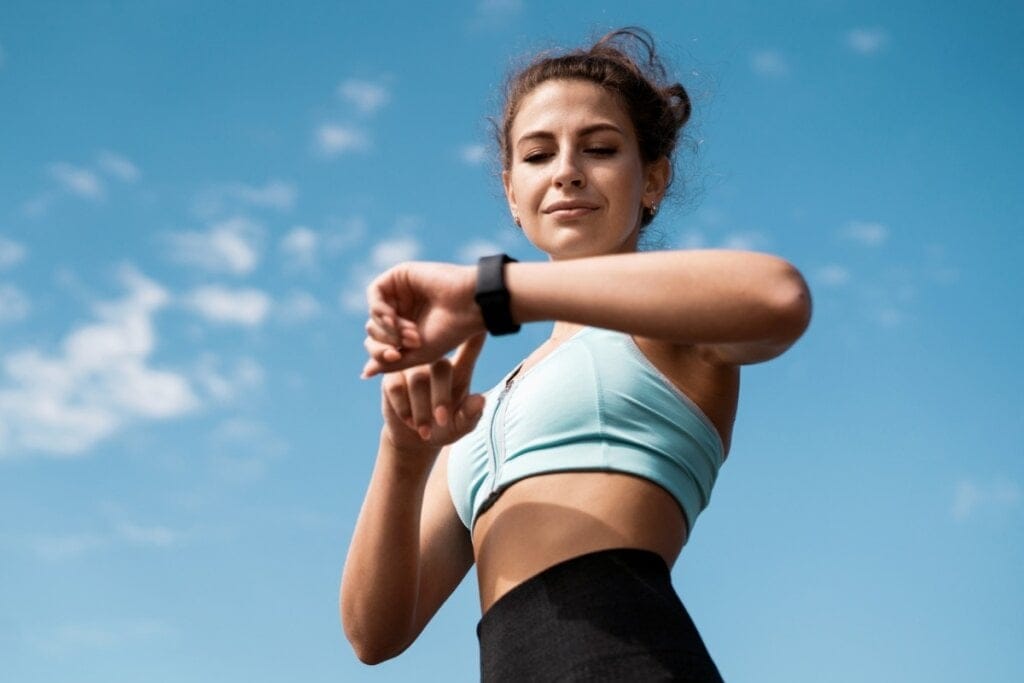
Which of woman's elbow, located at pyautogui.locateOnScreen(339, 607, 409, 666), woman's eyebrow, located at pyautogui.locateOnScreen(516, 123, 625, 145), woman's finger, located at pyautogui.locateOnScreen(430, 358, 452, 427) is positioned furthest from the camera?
woman's eyebrow, located at pyautogui.locateOnScreen(516, 123, 625, 145)

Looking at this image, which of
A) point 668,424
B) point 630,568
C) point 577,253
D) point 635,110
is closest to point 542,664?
point 630,568

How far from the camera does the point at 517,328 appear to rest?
2395mm

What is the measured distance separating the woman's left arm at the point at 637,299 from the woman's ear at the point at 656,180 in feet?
4.51

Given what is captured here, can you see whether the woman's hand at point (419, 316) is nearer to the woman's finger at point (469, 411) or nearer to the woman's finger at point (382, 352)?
the woman's finger at point (382, 352)

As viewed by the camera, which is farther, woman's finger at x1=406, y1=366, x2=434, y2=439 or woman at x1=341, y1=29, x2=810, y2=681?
woman's finger at x1=406, y1=366, x2=434, y2=439

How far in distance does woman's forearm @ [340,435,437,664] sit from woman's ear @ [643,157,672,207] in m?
1.32

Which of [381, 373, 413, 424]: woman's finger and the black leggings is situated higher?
[381, 373, 413, 424]: woman's finger

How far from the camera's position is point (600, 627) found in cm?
257

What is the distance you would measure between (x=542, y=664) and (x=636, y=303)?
0.91 meters

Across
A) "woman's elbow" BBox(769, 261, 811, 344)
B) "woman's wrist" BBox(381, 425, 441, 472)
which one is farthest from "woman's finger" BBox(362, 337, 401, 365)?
"woman's elbow" BBox(769, 261, 811, 344)

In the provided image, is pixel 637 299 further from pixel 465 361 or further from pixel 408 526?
pixel 408 526

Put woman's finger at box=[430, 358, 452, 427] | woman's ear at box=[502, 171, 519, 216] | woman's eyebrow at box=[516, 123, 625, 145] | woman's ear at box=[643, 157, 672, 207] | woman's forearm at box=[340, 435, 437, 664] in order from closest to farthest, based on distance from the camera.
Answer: woman's finger at box=[430, 358, 452, 427] < woman's forearm at box=[340, 435, 437, 664] < woman's eyebrow at box=[516, 123, 625, 145] < woman's ear at box=[643, 157, 672, 207] < woman's ear at box=[502, 171, 519, 216]

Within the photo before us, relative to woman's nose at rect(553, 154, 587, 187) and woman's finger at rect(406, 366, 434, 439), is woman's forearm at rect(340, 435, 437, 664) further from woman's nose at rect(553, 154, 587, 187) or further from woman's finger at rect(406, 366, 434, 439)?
woman's nose at rect(553, 154, 587, 187)

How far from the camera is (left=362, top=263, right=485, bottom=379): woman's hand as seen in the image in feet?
7.95
